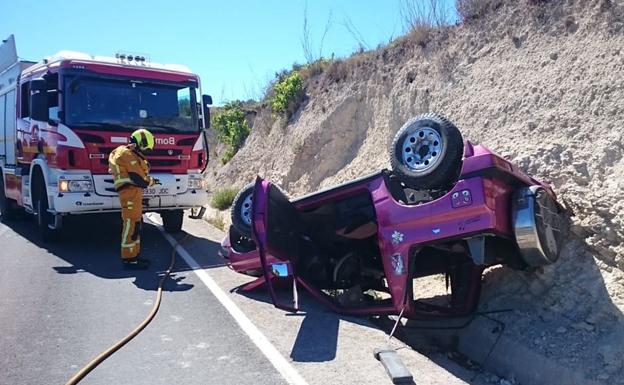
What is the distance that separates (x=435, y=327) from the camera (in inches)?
225

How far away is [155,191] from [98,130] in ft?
4.29

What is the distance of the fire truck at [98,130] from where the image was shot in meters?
8.80

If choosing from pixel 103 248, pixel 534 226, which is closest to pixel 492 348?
pixel 534 226

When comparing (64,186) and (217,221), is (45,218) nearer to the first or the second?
(64,186)

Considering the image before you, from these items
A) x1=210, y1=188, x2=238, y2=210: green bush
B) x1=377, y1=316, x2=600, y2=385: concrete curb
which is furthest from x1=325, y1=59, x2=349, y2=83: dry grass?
x1=377, y1=316, x2=600, y2=385: concrete curb

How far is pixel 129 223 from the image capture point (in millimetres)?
7801

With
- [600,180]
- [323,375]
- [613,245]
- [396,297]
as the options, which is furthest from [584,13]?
[323,375]

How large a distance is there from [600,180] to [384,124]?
5970 millimetres

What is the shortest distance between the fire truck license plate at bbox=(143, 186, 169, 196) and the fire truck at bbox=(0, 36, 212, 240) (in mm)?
16

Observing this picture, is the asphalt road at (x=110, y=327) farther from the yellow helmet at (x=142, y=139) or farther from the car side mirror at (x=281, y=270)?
the yellow helmet at (x=142, y=139)

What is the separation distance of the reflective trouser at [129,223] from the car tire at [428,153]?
4121 mm

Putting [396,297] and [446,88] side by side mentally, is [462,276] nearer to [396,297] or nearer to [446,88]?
[396,297]

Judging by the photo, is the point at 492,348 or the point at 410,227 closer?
the point at 410,227

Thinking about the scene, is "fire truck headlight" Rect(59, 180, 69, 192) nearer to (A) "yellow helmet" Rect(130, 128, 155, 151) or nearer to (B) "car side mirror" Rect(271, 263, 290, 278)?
(A) "yellow helmet" Rect(130, 128, 155, 151)
